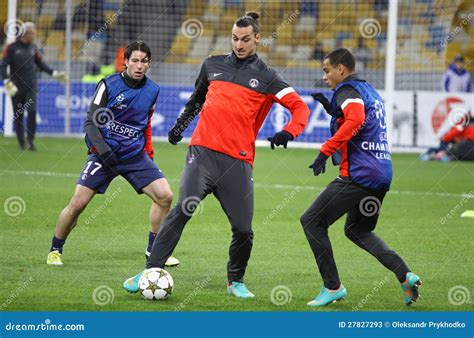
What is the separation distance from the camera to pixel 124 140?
379 inches

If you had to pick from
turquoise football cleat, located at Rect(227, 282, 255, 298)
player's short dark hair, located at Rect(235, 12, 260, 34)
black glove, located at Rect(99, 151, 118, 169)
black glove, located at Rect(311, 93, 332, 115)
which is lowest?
turquoise football cleat, located at Rect(227, 282, 255, 298)

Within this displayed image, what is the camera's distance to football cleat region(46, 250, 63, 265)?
9.79m

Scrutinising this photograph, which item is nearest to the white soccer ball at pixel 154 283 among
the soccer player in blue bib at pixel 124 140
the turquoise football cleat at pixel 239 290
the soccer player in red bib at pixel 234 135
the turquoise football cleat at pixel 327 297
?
the soccer player in red bib at pixel 234 135

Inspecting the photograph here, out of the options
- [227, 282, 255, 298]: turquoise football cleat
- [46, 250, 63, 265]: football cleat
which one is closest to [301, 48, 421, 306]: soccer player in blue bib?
[227, 282, 255, 298]: turquoise football cleat

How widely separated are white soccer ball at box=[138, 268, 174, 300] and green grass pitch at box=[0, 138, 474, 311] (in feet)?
0.28

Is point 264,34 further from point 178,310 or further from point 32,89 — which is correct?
point 178,310

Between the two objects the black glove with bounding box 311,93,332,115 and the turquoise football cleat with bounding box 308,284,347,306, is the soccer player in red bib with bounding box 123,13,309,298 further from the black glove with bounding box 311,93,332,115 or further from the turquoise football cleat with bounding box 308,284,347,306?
the turquoise football cleat with bounding box 308,284,347,306

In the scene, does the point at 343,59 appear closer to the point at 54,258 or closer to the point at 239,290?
the point at 239,290

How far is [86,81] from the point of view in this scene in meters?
26.5

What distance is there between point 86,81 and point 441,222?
14867 mm

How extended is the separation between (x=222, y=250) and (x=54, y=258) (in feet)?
6.51

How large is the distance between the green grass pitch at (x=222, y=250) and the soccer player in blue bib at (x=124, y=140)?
64cm

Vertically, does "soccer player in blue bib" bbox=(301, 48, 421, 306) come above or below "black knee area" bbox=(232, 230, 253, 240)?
above

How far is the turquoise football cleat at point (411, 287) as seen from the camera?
8.15 metres
